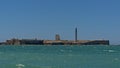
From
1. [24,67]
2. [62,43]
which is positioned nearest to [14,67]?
[24,67]

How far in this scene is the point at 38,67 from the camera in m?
41.9

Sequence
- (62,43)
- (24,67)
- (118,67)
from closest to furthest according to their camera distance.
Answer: (24,67)
(118,67)
(62,43)

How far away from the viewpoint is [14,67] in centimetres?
4109

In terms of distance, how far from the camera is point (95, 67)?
4288cm

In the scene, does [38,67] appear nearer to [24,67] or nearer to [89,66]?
[24,67]

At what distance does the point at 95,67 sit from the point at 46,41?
515ft

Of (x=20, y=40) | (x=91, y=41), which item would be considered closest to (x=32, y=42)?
(x=20, y=40)

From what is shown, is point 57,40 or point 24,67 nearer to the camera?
point 24,67

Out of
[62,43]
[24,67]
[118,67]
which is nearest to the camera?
[24,67]

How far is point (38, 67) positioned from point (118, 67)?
26.8 ft

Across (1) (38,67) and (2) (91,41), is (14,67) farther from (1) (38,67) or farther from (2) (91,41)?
(2) (91,41)

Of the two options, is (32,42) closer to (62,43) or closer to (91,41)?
(62,43)

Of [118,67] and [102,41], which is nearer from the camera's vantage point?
[118,67]

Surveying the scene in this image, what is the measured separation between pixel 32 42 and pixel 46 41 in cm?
672
